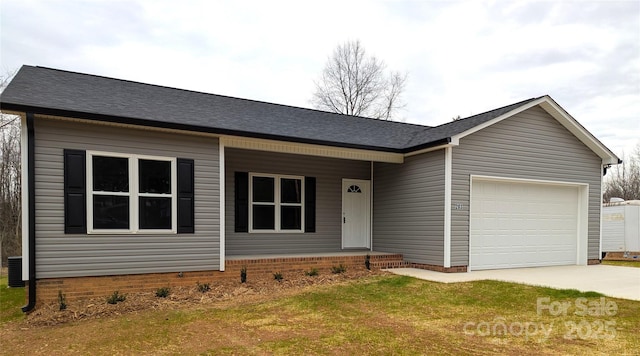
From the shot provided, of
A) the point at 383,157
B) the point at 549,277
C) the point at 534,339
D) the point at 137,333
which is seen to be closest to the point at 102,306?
the point at 137,333

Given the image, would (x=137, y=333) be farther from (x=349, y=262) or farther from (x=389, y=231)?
(x=389, y=231)

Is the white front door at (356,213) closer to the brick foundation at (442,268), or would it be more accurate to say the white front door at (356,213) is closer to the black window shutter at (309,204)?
the black window shutter at (309,204)

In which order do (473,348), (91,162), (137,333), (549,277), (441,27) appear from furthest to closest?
(441,27)
(549,277)
(91,162)
(137,333)
(473,348)

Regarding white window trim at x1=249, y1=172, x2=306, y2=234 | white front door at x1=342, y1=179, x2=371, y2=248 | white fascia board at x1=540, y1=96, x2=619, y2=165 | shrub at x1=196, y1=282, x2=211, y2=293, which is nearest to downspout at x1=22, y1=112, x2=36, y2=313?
shrub at x1=196, y1=282, x2=211, y2=293

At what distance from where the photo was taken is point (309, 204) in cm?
1025

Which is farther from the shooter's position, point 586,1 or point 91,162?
point 586,1

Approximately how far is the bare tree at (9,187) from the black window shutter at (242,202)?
11.4 m

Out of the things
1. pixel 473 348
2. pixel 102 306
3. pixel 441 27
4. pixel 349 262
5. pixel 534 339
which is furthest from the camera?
pixel 441 27

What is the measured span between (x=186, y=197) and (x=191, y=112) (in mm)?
2008

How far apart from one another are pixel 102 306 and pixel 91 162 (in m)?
2.32

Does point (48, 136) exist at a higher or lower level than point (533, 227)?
higher

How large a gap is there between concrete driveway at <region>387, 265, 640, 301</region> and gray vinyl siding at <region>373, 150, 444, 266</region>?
602 millimetres

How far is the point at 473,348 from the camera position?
13.2 feet

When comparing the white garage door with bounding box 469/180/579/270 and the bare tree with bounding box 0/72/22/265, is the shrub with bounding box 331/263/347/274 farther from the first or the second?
the bare tree with bounding box 0/72/22/265
